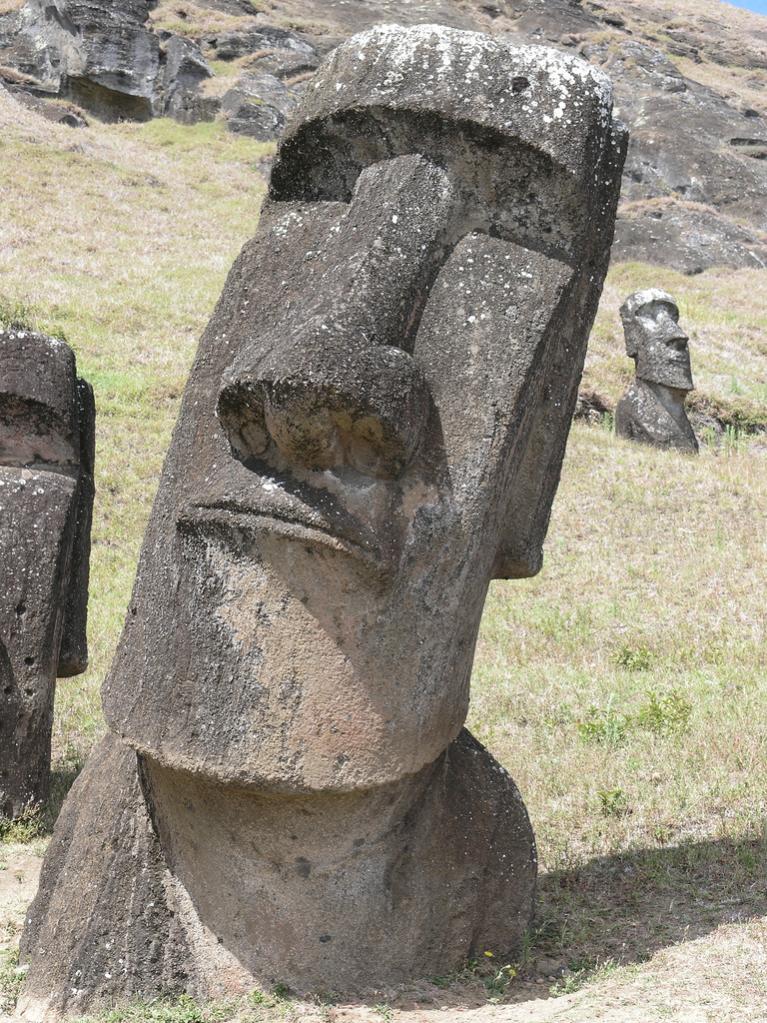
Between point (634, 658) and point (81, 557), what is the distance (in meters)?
3.50

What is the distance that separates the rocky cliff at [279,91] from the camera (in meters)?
32.6

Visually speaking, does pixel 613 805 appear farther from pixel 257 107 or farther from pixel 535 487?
pixel 257 107

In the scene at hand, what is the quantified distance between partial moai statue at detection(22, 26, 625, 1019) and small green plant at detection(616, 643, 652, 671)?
13.0ft

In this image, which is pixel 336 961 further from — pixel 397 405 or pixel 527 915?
pixel 397 405

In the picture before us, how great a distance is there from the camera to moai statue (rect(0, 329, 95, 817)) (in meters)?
5.35

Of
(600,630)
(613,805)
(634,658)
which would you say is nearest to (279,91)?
(600,630)

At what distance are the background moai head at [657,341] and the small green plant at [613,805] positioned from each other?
33.2 ft

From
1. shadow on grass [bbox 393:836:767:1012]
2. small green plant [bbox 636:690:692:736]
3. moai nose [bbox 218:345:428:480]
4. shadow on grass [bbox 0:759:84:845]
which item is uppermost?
moai nose [bbox 218:345:428:480]

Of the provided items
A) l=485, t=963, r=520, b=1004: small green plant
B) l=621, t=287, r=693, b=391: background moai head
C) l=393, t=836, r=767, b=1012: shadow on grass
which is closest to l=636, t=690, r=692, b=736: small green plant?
l=393, t=836, r=767, b=1012: shadow on grass

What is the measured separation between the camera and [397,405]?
120 inches

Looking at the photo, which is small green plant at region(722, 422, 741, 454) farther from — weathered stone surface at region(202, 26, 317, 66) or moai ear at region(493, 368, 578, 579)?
weathered stone surface at region(202, 26, 317, 66)

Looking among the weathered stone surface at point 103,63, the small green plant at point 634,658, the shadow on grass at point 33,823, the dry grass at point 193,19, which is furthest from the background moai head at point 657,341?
the dry grass at point 193,19

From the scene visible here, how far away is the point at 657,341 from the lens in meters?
15.0

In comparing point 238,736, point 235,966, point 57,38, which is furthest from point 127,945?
point 57,38
